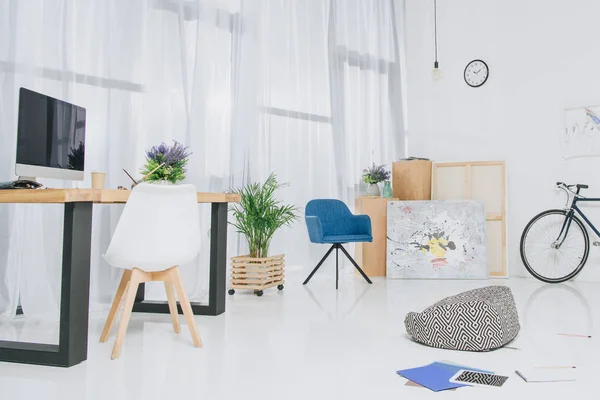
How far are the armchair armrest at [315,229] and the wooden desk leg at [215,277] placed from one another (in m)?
1.19

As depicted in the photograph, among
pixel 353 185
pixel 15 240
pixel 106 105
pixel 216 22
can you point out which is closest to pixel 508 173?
pixel 353 185

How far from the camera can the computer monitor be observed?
7.95 ft

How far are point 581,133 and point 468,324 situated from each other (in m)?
3.50

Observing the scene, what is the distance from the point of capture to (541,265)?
16.9 feet

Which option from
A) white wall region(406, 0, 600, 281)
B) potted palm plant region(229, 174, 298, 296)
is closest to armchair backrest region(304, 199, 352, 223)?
potted palm plant region(229, 174, 298, 296)

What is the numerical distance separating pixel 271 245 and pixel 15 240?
2212mm

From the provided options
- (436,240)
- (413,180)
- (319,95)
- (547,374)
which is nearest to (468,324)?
(547,374)

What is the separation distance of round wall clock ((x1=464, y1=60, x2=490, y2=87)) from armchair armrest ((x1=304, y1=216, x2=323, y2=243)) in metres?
2.66

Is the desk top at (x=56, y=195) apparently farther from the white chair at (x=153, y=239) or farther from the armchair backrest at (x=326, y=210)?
the armchair backrest at (x=326, y=210)

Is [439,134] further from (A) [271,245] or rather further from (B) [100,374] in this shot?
(B) [100,374]

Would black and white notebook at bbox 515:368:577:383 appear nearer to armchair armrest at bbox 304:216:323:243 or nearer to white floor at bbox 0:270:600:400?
white floor at bbox 0:270:600:400

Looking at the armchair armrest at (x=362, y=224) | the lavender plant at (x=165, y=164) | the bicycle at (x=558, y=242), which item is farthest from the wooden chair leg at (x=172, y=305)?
the bicycle at (x=558, y=242)

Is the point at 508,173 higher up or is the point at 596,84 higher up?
the point at 596,84

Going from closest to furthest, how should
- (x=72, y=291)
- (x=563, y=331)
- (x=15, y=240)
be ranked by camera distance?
(x=72, y=291), (x=563, y=331), (x=15, y=240)
